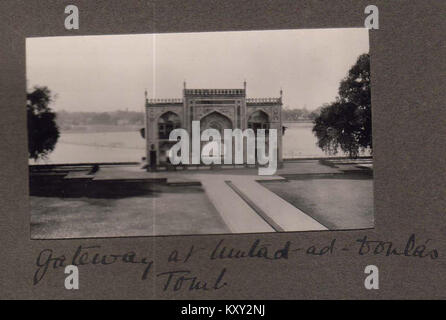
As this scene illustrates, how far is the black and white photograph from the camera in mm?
3291

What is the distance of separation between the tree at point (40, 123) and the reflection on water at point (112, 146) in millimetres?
71

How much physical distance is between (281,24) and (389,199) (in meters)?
1.76

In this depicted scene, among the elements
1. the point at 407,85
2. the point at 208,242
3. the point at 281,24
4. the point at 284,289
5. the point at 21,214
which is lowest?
the point at 284,289

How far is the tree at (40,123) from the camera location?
3.28 m

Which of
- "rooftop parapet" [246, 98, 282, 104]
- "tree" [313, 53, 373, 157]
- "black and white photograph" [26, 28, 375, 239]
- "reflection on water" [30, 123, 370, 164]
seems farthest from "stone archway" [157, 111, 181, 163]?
"tree" [313, 53, 373, 157]

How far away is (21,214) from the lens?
332 centimetres

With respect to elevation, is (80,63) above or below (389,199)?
above

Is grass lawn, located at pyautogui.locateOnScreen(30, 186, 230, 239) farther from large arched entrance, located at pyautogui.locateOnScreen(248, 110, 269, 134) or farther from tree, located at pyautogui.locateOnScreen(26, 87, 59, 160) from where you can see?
large arched entrance, located at pyautogui.locateOnScreen(248, 110, 269, 134)

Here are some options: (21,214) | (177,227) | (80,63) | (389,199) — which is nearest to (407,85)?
(389,199)

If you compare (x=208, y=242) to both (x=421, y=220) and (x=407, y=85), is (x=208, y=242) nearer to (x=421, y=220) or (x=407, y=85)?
(x=421, y=220)

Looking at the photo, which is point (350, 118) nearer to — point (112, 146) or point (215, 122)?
point (215, 122)

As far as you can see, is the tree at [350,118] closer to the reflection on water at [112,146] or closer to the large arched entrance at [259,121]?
the reflection on water at [112,146]
